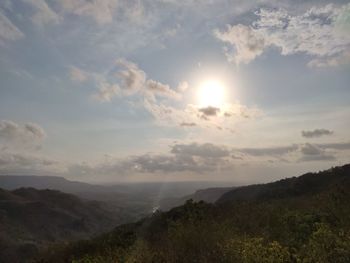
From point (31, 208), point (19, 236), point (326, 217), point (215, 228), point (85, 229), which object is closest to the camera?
point (215, 228)

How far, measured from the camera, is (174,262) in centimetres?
1182

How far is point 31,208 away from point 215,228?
177259 mm

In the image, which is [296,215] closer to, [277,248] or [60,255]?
[277,248]

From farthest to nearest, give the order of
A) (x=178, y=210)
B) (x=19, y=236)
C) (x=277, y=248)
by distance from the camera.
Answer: (x=19, y=236), (x=178, y=210), (x=277, y=248)

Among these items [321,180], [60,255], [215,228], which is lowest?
[60,255]

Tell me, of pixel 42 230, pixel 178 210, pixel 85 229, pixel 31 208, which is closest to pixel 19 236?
pixel 42 230

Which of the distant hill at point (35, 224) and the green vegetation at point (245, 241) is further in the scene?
the distant hill at point (35, 224)

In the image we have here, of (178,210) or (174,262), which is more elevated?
(178,210)

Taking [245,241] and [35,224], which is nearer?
[245,241]

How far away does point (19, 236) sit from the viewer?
436 ft

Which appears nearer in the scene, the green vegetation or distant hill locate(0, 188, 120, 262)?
the green vegetation

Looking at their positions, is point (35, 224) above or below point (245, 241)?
below

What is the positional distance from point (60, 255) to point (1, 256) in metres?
89.6

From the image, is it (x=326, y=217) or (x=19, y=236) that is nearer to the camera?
(x=326, y=217)
